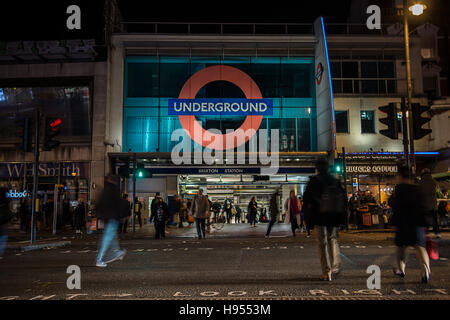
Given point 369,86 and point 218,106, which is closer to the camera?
point 218,106

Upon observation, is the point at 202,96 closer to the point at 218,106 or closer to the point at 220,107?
the point at 218,106

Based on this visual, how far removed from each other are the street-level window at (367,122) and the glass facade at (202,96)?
2.95 meters

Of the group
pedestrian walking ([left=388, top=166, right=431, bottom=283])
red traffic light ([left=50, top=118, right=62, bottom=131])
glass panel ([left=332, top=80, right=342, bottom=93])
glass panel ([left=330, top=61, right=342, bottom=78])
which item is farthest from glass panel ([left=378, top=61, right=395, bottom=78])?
pedestrian walking ([left=388, top=166, right=431, bottom=283])

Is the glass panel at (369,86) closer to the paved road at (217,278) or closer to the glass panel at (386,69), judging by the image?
the glass panel at (386,69)

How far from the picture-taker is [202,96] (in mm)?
26156

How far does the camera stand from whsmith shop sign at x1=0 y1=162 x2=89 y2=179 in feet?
79.9

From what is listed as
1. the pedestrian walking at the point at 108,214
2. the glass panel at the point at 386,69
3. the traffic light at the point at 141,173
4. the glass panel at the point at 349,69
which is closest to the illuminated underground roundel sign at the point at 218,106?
the glass panel at the point at 349,69

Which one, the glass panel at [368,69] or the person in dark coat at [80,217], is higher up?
the glass panel at [368,69]

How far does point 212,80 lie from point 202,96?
46.0 inches

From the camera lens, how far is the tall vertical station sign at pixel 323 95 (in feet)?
76.0

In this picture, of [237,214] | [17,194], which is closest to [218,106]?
[237,214]

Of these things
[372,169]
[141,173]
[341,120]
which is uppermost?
[341,120]

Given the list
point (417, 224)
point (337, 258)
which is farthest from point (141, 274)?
point (417, 224)

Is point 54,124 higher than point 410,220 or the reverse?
higher
